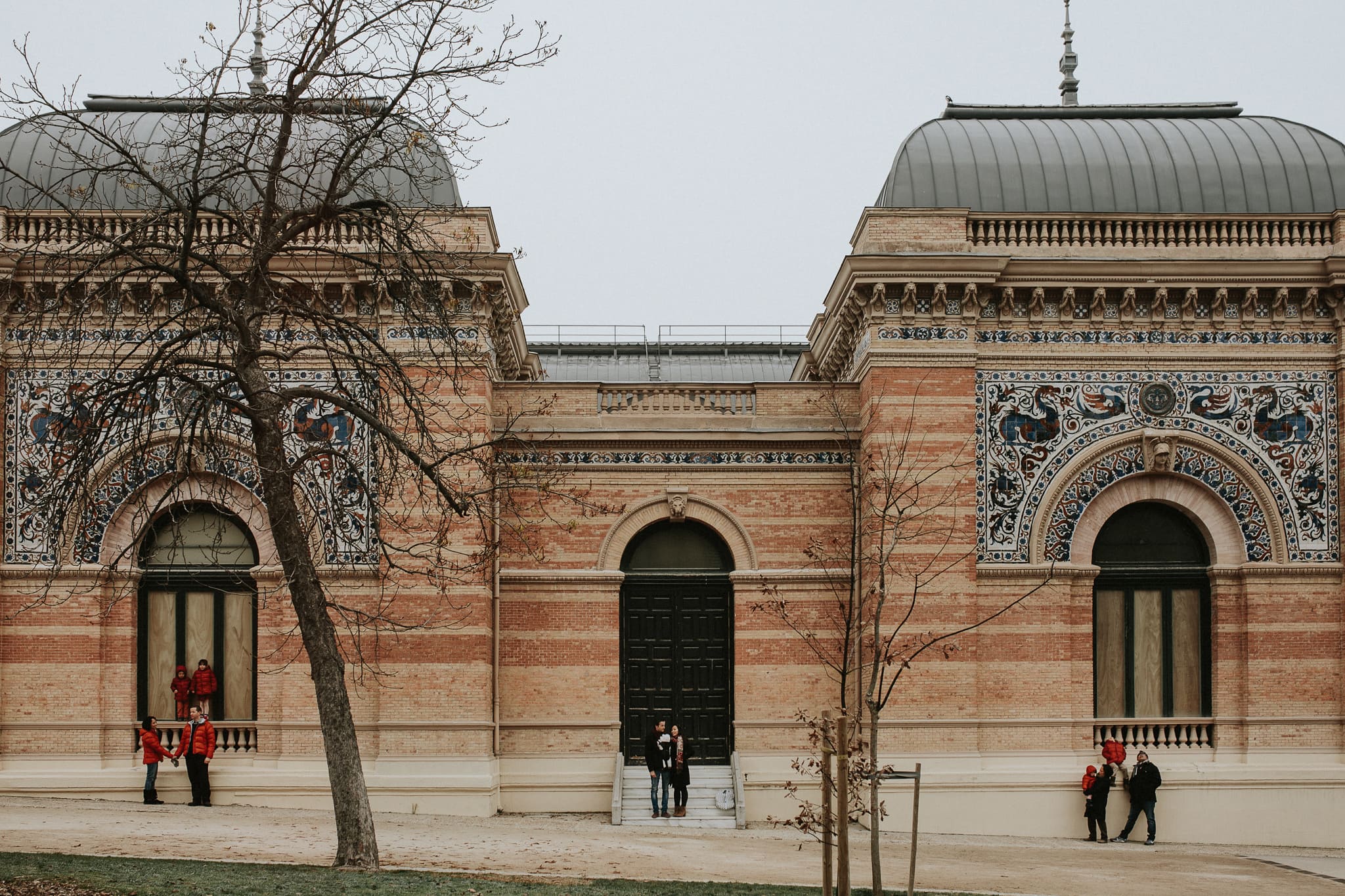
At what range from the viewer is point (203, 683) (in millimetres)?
21781

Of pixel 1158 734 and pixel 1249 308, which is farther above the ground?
pixel 1249 308

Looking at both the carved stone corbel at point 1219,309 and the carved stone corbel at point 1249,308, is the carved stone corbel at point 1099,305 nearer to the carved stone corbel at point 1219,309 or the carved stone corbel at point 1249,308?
the carved stone corbel at point 1219,309

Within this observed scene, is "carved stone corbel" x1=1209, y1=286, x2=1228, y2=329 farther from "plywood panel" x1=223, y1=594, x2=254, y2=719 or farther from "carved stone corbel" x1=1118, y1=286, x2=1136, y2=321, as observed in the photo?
"plywood panel" x1=223, y1=594, x2=254, y2=719

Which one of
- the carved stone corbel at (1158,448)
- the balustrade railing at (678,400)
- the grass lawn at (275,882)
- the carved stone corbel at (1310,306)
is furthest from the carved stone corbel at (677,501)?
the carved stone corbel at (1310,306)

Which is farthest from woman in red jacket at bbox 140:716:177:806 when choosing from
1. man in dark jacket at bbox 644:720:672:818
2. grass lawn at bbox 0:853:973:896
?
man in dark jacket at bbox 644:720:672:818

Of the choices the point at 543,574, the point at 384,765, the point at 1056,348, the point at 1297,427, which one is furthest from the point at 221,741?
the point at 1297,427

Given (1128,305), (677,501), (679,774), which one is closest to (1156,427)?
(1128,305)

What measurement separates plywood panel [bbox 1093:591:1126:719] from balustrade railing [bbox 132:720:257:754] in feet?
40.8

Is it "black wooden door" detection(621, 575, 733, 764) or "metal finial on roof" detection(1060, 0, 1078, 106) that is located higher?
"metal finial on roof" detection(1060, 0, 1078, 106)

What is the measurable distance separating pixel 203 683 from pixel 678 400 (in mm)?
8296

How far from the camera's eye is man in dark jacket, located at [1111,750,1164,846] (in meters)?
21.1

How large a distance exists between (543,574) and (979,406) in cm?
701

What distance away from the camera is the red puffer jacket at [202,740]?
825 inches

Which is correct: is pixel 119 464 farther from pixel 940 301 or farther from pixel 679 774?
pixel 940 301
